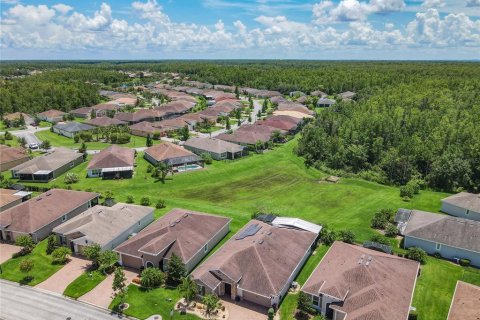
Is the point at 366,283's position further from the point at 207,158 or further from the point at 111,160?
the point at 111,160

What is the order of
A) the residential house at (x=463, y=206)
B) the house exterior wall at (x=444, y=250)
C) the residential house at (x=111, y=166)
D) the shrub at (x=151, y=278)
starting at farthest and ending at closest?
the residential house at (x=111, y=166) → the residential house at (x=463, y=206) → the house exterior wall at (x=444, y=250) → the shrub at (x=151, y=278)

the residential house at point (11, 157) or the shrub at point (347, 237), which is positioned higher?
the residential house at point (11, 157)

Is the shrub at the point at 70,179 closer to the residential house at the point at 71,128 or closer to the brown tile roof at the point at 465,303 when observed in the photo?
the residential house at the point at 71,128

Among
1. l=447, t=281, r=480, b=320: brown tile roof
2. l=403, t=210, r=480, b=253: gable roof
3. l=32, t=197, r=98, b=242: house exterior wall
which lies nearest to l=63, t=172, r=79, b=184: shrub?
l=32, t=197, r=98, b=242: house exterior wall

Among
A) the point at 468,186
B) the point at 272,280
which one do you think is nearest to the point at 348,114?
the point at 468,186

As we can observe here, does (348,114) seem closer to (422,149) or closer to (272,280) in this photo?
(422,149)

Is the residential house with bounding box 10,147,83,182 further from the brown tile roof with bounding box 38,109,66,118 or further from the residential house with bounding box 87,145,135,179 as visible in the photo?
the brown tile roof with bounding box 38,109,66,118

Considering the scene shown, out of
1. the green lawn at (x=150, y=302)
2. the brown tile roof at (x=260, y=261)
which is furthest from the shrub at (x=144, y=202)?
the green lawn at (x=150, y=302)
